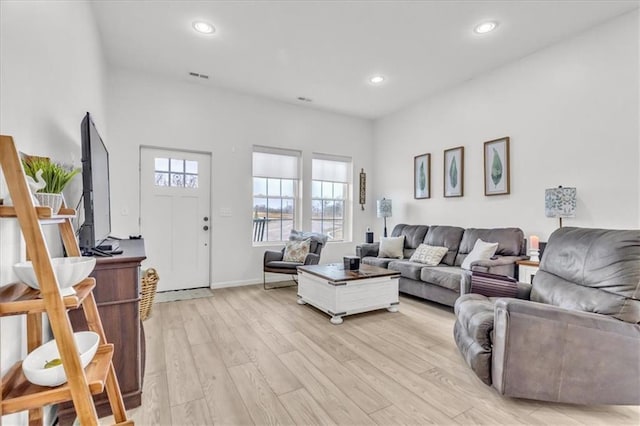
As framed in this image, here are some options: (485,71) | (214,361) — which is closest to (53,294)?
(214,361)

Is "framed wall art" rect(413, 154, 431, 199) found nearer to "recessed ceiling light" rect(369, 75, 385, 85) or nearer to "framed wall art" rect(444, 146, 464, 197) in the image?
"framed wall art" rect(444, 146, 464, 197)

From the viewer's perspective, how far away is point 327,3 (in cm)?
279

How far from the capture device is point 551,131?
138 inches

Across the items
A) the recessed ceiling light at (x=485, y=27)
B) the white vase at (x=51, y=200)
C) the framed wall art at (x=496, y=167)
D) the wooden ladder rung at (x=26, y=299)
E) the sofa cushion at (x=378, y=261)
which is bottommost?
the sofa cushion at (x=378, y=261)

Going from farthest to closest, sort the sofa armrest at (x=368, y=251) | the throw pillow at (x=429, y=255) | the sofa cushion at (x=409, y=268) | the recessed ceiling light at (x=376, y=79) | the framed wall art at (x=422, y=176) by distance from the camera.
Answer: the framed wall art at (x=422, y=176) → the sofa armrest at (x=368, y=251) → the recessed ceiling light at (x=376, y=79) → the throw pillow at (x=429, y=255) → the sofa cushion at (x=409, y=268)

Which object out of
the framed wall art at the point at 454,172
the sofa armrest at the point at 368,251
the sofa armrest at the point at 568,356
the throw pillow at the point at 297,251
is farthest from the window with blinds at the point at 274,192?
the sofa armrest at the point at 568,356

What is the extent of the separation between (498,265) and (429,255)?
0.96 m

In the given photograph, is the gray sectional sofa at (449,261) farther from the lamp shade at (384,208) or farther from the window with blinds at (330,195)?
the window with blinds at (330,195)

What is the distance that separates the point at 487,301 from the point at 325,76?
3430 mm

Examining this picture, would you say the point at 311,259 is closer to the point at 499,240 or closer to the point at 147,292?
the point at 147,292

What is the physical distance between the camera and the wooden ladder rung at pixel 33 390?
894 mm

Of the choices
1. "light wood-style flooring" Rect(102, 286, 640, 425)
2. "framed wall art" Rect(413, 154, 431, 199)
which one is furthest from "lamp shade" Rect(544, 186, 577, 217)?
"framed wall art" Rect(413, 154, 431, 199)

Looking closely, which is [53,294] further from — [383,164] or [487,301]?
[383,164]

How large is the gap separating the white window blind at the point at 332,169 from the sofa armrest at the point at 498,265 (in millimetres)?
3155
